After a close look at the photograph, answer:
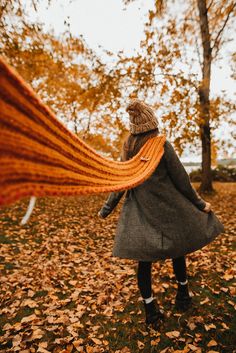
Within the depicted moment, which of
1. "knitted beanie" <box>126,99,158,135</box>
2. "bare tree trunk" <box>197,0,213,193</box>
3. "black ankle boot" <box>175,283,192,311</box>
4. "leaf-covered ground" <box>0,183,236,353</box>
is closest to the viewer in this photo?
"knitted beanie" <box>126,99,158,135</box>

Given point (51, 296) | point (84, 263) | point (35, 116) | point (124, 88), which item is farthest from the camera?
point (124, 88)

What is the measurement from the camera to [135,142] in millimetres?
2355

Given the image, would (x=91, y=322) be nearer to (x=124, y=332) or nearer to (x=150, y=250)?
A: (x=124, y=332)

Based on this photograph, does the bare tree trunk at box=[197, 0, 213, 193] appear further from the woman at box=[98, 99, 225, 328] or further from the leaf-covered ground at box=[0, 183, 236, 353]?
the woman at box=[98, 99, 225, 328]

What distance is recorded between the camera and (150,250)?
231cm

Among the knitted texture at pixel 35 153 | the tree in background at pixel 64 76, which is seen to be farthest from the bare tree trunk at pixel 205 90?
the knitted texture at pixel 35 153

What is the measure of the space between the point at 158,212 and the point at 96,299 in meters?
1.87

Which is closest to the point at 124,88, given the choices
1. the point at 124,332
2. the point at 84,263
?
the point at 84,263

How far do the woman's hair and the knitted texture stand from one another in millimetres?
910

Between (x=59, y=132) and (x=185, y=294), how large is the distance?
2629 millimetres

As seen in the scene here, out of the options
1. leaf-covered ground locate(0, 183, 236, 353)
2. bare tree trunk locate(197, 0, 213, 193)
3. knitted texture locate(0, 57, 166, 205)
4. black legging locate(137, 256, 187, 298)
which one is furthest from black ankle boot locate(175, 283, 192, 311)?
bare tree trunk locate(197, 0, 213, 193)

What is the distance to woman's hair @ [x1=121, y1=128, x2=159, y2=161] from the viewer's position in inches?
91.0

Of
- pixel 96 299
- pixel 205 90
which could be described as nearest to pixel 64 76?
pixel 205 90

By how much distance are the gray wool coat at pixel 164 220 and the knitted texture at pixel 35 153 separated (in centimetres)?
98
